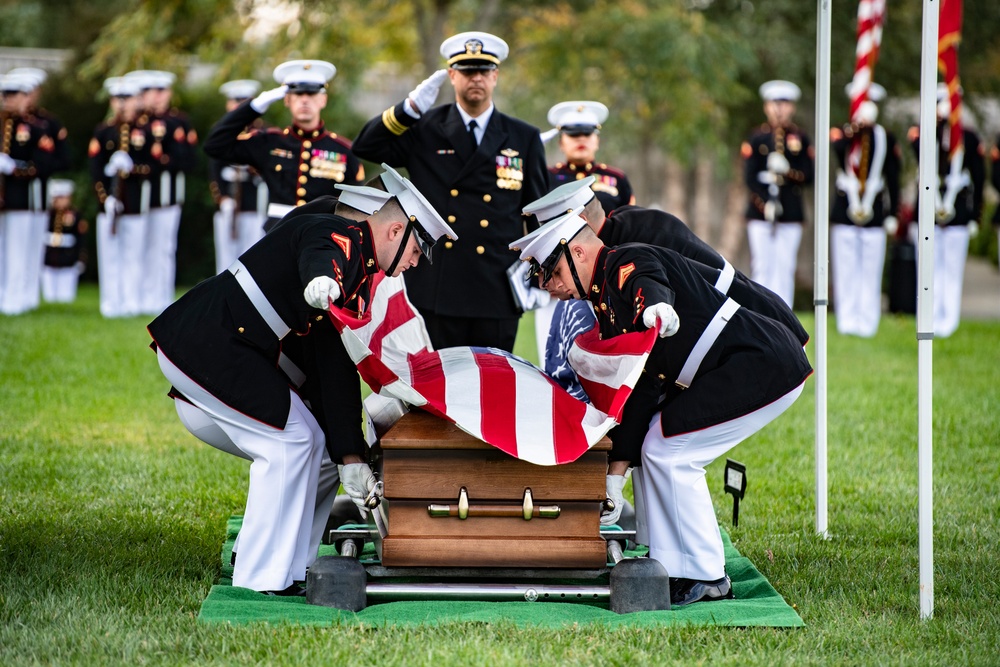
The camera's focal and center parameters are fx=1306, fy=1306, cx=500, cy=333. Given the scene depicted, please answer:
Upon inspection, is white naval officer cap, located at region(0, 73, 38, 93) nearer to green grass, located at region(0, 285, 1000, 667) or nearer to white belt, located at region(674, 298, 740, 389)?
green grass, located at region(0, 285, 1000, 667)

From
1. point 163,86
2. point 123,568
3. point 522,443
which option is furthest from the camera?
point 163,86

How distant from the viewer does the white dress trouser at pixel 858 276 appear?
1423cm

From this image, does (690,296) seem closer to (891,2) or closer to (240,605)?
(240,605)

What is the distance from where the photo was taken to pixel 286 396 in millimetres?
4816

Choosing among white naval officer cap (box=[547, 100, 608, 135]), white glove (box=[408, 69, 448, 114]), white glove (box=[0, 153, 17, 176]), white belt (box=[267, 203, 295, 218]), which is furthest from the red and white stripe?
white glove (box=[0, 153, 17, 176])

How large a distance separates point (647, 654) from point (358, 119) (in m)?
20.1

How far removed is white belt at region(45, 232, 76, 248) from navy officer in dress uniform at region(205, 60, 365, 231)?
9947mm

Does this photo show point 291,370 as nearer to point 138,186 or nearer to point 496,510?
point 496,510

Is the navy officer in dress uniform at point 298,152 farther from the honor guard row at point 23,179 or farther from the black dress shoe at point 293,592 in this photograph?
the honor guard row at point 23,179

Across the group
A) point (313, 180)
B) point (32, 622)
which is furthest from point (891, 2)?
point (32, 622)

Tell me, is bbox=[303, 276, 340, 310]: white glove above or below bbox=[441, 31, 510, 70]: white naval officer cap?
below

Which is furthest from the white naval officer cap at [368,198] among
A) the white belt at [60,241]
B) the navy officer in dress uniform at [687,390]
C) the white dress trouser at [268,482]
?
the white belt at [60,241]

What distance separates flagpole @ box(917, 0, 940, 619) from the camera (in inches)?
180

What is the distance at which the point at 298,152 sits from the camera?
8742 millimetres
